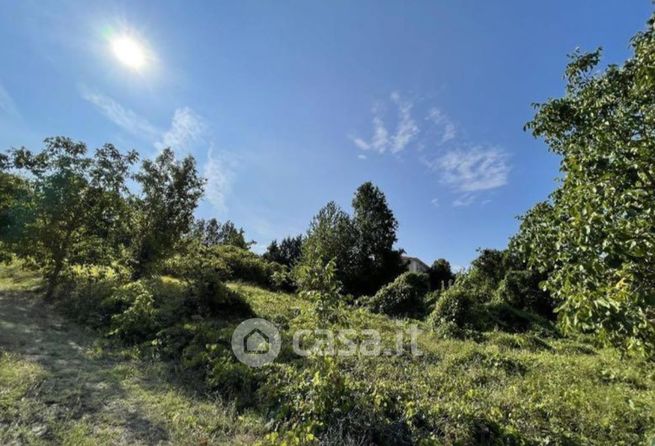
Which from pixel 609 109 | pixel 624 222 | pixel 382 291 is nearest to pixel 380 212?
pixel 382 291

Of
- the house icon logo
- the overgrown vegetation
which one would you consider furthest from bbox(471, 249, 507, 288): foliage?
the house icon logo

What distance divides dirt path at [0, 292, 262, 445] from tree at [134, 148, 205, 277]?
18.3 feet

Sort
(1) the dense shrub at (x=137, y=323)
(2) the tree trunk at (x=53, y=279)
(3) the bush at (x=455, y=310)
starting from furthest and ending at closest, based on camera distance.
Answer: (3) the bush at (x=455, y=310), (2) the tree trunk at (x=53, y=279), (1) the dense shrub at (x=137, y=323)

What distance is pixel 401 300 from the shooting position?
57.5ft

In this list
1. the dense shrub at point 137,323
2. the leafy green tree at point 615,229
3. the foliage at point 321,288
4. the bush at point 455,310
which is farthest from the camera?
the bush at point 455,310

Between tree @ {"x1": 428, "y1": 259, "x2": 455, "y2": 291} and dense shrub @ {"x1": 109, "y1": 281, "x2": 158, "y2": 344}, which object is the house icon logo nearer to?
dense shrub @ {"x1": 109, "y1": 281, "x2": 158, "y2": 344}

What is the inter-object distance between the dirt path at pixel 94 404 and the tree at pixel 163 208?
5.59 m

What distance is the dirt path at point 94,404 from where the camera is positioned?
3.94 meters

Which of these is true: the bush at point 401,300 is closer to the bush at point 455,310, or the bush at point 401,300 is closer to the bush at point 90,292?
the bush at point 455,310

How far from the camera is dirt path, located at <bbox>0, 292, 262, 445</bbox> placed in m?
3.94

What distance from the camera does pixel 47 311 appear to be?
31.2 feet

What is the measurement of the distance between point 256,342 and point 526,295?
20592 mm

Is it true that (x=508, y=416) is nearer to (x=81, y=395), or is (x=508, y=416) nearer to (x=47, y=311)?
(x=81, y=395)

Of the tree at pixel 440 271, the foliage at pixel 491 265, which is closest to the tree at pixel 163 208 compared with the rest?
the foliage at pixel 491 265
